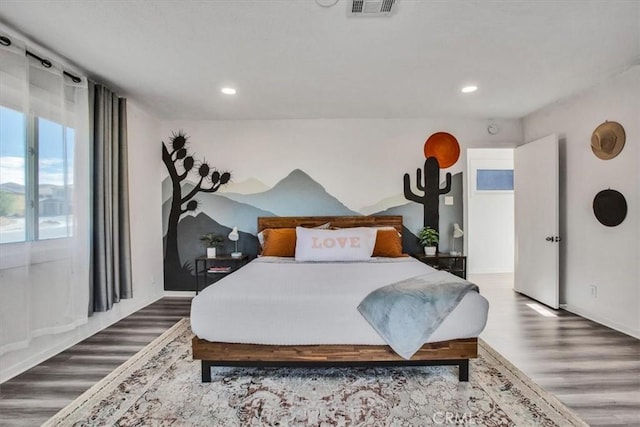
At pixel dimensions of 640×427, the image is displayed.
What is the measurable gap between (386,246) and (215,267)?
223 cm

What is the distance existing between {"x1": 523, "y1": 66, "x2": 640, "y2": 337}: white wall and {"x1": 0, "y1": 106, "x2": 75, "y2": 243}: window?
4.84 metres

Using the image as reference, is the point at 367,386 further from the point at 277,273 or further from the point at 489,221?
the point at 489,221

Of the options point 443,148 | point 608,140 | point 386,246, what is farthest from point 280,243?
point 608,140

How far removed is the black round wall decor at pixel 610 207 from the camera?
2959mm

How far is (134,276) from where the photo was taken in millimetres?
3746

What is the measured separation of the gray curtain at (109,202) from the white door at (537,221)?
4597mm

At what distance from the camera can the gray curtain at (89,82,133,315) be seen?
2955mm

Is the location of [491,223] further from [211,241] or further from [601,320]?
[211,241]

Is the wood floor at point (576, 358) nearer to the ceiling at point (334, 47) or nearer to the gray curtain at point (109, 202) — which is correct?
the ceiling at point (334, 47)

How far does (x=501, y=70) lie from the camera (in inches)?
111

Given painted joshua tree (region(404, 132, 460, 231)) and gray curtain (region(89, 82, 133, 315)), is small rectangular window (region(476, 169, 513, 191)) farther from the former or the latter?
gray curtain (region(89, 82, 133, 315))

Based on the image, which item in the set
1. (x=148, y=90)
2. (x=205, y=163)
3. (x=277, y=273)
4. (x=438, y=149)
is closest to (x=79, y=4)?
(x=148, y=90)

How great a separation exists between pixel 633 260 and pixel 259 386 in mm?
3348

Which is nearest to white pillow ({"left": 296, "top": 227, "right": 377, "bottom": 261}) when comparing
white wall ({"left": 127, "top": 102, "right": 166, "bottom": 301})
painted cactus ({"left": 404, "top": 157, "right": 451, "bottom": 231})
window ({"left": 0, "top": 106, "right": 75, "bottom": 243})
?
painted cactus ({"left": 404, "top": 157, "right": 451, "bottom": 231})
